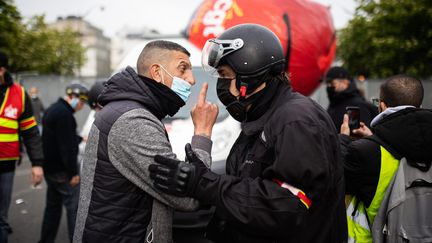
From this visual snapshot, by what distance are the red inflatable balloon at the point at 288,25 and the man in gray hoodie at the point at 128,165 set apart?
14.0 ft

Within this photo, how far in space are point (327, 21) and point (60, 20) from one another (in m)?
94.8

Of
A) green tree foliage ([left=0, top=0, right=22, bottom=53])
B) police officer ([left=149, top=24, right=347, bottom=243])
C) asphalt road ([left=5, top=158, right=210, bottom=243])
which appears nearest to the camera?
police officer ([left=149, top=24, right=347, bottom=243])

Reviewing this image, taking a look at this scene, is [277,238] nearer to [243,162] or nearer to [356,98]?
[243,162]

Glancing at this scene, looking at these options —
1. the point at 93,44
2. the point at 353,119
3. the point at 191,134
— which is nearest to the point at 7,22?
the point at 191,134

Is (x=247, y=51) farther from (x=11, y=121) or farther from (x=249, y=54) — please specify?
(x=11, y=121)

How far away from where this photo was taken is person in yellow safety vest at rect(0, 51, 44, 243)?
13.3 feet

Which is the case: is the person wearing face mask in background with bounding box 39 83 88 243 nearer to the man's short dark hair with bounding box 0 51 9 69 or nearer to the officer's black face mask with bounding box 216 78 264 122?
the man's short dark hair with bounding box 0 51 9 69

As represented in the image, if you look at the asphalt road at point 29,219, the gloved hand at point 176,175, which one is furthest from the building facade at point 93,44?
the gloved hand at point 176,175

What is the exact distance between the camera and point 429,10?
1572 centimetres

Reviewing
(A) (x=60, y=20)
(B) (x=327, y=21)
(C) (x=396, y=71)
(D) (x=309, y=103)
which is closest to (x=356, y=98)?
(B) (x=327, y=21)

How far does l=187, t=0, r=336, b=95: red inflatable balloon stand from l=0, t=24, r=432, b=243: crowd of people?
150 inches

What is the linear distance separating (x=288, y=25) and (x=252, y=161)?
509 cm

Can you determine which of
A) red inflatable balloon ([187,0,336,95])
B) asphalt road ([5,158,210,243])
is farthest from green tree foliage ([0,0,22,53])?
red inflatable balloon ([187,0,336,95])

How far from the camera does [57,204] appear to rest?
481cm
